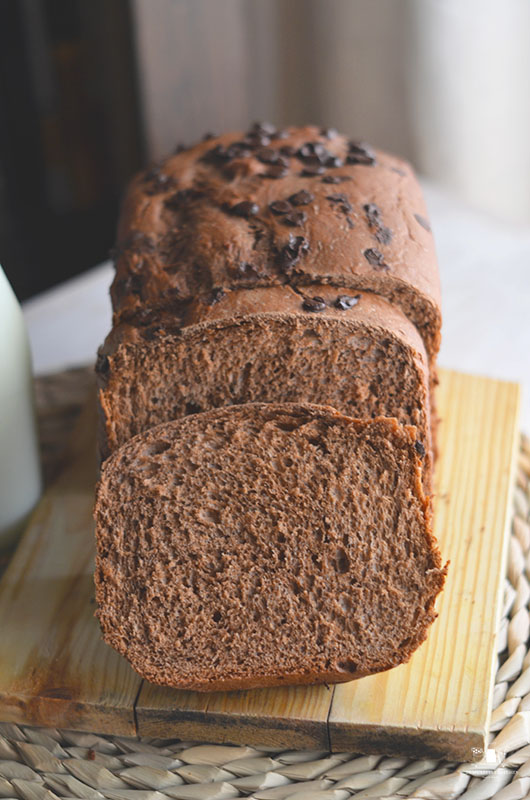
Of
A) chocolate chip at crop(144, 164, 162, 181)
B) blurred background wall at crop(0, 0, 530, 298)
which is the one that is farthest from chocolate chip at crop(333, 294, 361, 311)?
blurred background wall at crop(0, 0, 530, 298)

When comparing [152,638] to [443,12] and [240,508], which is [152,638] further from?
[443,12]

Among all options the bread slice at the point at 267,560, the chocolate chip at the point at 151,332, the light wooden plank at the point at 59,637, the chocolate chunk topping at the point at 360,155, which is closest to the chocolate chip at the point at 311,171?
the chocolate chunk topping at the point at 360,155

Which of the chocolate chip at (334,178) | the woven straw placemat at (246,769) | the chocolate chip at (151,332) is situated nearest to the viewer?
the woven straw placemat at (246,769)

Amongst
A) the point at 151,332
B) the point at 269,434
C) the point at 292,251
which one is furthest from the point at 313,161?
the point at 269,434

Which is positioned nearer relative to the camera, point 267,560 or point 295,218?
point 267,560

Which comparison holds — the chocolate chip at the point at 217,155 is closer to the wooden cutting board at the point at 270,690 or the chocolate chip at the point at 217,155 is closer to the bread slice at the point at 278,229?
the bread slice at the point at 278,229

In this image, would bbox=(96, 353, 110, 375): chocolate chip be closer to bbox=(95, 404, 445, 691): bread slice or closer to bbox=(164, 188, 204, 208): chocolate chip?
bbox=(95, 404, 445, 691): bread slice

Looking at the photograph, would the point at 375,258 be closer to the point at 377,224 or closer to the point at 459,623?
the point at 377,224
